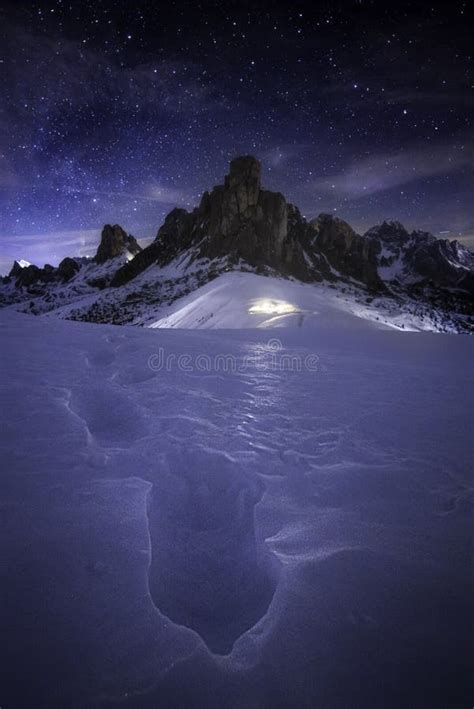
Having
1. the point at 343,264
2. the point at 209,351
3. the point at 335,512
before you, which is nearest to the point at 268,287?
the point at 209,351

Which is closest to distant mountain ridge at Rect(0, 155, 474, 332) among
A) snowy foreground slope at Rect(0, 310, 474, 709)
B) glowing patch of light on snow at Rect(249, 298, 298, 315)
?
glowing patch of light on snow at Rect(249, 298, 298, 315)

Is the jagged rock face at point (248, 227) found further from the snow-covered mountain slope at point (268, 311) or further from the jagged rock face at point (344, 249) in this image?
the snow-covered mountain slope at point (268, 311)

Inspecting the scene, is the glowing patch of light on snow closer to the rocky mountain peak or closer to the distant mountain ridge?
the distant mountain ridge

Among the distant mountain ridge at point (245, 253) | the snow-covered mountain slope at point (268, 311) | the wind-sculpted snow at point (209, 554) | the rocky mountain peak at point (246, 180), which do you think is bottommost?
the wind-sculpted snow at point (209, 554)

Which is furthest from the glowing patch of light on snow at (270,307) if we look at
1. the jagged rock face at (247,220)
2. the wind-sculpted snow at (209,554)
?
the jagged rock face at (247,220)

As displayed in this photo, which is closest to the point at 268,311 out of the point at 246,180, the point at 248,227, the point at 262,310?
the point at 262,310

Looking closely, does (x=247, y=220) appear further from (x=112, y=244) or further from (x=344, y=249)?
(x=112, y=244)
